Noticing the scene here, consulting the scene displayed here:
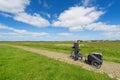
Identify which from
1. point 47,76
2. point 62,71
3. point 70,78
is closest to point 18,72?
point 47,76

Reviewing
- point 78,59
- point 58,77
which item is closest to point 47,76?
point 58,77

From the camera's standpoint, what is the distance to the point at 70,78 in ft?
30.7

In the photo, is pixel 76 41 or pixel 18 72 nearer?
pixel 18 72

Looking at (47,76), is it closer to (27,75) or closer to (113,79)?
(27,75)

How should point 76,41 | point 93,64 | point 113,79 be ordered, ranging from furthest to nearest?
point 76,41
point 93,64
point 113,79

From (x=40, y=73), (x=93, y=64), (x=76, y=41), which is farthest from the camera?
(x=76, y=41)

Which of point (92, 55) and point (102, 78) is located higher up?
point (92, 55)

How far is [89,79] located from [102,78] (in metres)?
0.88

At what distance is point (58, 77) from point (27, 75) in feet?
7.57

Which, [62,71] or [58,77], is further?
[62,71]

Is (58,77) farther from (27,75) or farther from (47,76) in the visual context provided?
(27,75)

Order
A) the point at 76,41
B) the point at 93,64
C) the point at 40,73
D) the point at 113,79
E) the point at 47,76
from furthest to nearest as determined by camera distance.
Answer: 1. the point at 76,41
2. the point at 93,64
3. the point at 40,73
4. the point at 47,76
5. the point at 113,79

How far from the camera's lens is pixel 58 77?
376 inches

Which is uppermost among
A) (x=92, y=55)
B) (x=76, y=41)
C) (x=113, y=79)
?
(x=76, y=41)
